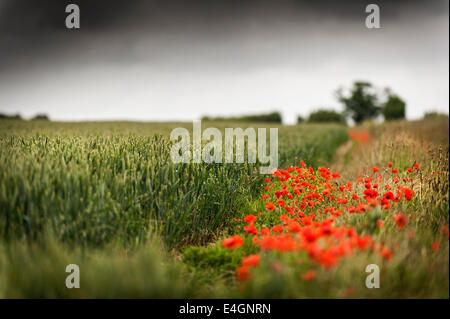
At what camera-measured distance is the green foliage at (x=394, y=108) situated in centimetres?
5269

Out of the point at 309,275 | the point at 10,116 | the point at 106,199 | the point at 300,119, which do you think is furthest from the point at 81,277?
the point at 300,119

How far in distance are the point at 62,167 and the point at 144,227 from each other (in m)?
1.16

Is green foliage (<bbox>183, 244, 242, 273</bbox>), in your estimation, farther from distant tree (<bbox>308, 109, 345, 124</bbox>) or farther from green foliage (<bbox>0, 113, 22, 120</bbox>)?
distant tree (<bbox>308, 109, 345, 124</bbox>)

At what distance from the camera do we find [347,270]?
2.28 metres

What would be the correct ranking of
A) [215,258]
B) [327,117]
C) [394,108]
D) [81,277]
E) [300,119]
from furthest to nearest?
1. [394,108]
2. [327,117]
3. [300,119]
4. [215,258]
5. [81,277]

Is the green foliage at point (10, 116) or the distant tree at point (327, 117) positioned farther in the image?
the distant tree at point (327, 117)

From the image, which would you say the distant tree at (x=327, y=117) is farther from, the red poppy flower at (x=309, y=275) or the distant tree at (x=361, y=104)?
the red poppy flower at (x=309, y=275)

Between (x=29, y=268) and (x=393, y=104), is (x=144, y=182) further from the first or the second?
(x=393, y=104)

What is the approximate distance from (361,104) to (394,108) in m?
6.34

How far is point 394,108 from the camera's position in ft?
173

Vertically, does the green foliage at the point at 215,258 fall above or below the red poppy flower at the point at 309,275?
below

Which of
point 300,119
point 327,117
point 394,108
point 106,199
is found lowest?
point 106,199

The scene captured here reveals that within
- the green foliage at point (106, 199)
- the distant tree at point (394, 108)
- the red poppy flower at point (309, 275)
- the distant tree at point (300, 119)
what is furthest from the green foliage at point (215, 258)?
the distant tree at point (394, 108)

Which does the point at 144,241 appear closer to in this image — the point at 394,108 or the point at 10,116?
the point at 10,116
